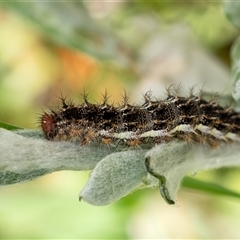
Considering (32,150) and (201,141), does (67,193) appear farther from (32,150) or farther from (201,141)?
(32,150)

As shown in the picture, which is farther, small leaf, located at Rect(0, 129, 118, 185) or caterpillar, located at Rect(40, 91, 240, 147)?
caterpillar, located at Rect(40, 91, 240, 147)

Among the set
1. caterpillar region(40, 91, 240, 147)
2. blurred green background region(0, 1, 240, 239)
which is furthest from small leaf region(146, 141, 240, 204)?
blurred green background region(0, 1, 240, 239)

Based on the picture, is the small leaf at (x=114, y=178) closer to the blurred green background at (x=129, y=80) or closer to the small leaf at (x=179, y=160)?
the small leaf at (x=179, y=160)

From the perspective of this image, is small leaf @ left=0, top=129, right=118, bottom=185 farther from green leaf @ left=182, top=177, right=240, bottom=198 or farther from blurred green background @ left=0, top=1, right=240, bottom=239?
blurred green background @ left=0, top=1, right=240, bottom=239

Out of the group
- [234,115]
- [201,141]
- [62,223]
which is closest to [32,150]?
[201,141]

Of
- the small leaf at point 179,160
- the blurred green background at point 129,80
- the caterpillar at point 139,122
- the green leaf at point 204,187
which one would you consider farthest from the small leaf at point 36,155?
the blurred green background at point 129,80
